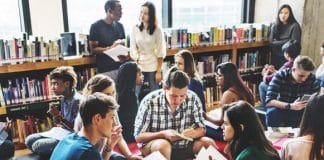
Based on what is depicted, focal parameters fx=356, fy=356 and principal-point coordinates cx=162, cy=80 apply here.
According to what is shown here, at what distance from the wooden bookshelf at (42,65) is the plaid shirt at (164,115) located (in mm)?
1431

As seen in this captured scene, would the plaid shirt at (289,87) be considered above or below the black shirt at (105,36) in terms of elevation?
below

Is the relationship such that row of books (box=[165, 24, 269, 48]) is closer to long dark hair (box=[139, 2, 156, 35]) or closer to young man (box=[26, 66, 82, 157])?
long dark hair (box=[139, 2, 156, 35])

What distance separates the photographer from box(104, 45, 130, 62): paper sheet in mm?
3738

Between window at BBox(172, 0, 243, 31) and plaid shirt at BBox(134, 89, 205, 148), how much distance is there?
7.32ft

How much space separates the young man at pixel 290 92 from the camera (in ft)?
10.7

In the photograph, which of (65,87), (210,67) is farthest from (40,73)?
(210,67)

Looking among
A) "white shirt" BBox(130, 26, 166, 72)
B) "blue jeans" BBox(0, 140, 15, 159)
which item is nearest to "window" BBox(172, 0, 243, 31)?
"white shirt" BBox(130, 26, 166, 72)

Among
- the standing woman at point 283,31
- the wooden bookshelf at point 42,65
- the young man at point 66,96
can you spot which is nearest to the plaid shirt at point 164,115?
the young man at point 66,96

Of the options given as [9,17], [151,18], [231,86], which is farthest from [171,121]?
[9,17]

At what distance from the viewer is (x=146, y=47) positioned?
3.87 metres

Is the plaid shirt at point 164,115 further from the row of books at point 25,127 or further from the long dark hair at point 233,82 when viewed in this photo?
the row of books at point 25,127

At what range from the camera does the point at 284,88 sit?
133 inches

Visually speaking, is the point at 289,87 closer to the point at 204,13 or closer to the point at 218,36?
the point at 218,36

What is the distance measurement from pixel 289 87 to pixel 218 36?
65.1 inches
